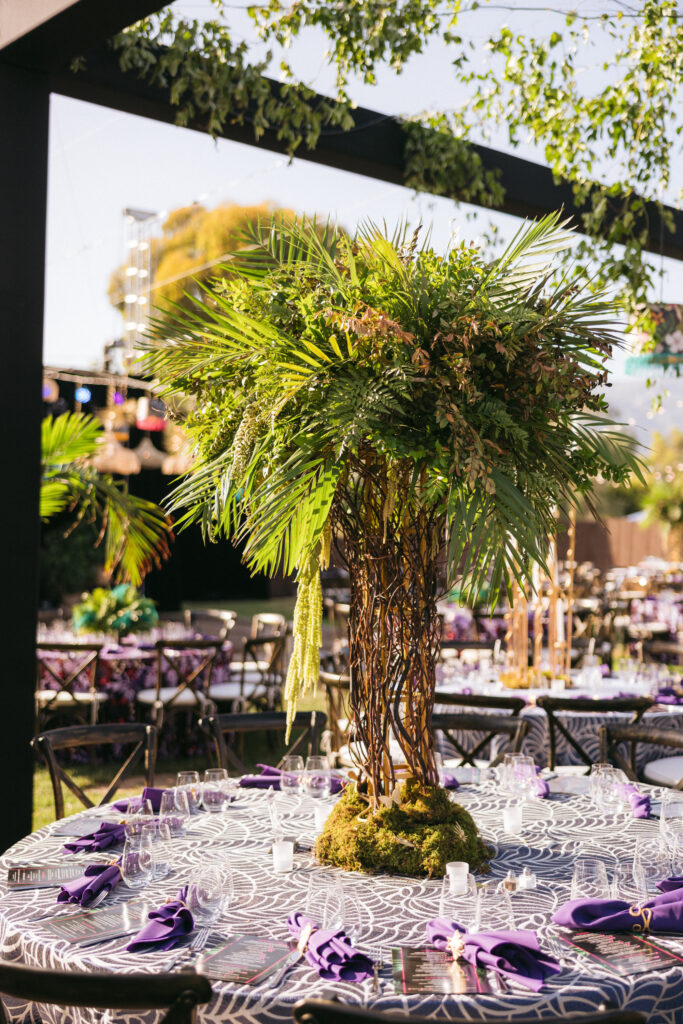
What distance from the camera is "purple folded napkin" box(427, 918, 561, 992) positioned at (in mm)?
1758

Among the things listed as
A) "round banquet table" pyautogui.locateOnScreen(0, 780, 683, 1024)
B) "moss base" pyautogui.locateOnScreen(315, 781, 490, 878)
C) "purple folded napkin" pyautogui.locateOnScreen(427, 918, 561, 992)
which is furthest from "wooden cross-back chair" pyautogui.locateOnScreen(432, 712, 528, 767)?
"purple folded napkin" pyautogui.locateOnScreen(427, 918, 561, 992)

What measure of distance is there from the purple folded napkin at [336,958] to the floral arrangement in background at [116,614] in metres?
5.69

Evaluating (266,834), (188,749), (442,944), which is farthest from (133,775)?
(442,944)

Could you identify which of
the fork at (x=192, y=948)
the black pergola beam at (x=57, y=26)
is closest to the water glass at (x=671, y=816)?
the fork at (x=192, y=948)

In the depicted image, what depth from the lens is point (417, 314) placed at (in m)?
2.11

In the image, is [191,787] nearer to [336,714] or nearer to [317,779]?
[317,779]

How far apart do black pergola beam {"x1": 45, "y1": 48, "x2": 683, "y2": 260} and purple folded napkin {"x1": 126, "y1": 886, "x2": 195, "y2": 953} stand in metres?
3.22

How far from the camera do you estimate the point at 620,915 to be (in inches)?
77.5

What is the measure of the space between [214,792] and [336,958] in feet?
3.72

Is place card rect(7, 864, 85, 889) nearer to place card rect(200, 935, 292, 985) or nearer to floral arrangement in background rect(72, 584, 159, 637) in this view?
place card rect(200, 935, 292, 985)

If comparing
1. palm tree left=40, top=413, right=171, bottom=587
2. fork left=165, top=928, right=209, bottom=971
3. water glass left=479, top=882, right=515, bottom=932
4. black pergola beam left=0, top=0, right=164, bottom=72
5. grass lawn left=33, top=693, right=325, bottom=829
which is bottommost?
grass lawn left=33, top=693, right=325, bottom=829

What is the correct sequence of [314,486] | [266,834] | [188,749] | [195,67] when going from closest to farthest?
[314,486], [266,834], [195,67], [188,749]

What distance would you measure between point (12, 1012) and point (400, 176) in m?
4.59

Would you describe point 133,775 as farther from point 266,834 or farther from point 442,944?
point 442,944
